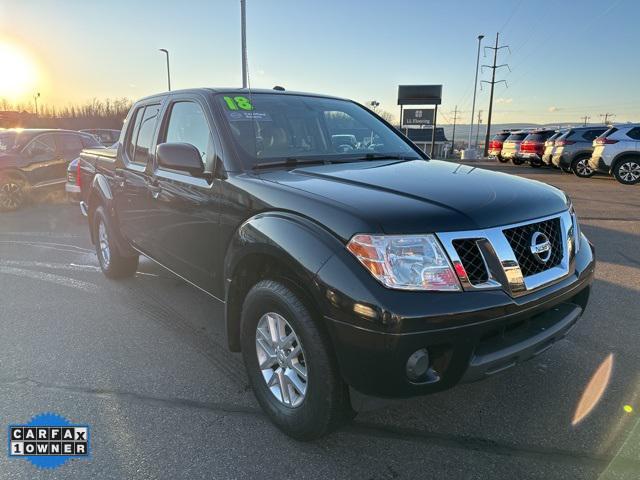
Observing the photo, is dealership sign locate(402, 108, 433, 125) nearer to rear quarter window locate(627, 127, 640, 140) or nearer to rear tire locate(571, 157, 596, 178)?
rear tire locate(571, 157, 596, 178)

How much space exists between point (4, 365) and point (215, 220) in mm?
1894

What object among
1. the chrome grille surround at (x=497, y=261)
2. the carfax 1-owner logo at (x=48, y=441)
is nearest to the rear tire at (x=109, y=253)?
the carfax 1-owner logo at (x=48, y=441)

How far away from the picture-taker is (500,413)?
2.70 meters

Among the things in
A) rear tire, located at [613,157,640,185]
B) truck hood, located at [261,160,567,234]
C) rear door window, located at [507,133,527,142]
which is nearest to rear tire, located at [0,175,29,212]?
truck hood, located at [261,160,567,234]

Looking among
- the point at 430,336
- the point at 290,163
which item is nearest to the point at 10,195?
the point at 290,163

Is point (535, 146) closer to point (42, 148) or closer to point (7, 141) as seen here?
point (42, 148)

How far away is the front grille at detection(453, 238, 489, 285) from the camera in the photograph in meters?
2.03

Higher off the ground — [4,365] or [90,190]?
[90,190]

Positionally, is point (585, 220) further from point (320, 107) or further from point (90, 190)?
point (90, 190)

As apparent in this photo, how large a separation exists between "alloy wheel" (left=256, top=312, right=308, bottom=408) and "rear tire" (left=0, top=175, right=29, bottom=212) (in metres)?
9.75

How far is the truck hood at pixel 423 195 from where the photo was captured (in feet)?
6.74

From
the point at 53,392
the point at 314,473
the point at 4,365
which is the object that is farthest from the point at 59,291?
the point at 314,473

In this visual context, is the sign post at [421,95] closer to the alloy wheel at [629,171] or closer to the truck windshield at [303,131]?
the alloy wheel at [629,171]

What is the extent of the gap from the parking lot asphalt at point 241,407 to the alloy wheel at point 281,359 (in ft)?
0.82
